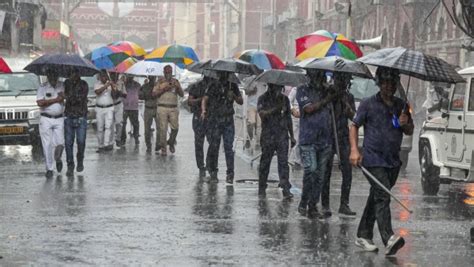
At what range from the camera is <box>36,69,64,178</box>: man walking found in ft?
52.4

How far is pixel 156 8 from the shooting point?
162 meters

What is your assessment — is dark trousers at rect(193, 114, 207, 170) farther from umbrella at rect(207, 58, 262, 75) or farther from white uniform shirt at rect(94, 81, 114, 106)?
white uniform shirt at rect(94, 81, 114, 106)

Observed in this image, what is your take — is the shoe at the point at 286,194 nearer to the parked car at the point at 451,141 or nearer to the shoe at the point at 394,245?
the parked car at the point at 451,141

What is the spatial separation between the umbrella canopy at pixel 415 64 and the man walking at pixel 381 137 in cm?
16

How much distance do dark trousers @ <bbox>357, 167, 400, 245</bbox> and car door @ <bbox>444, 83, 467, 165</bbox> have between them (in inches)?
168

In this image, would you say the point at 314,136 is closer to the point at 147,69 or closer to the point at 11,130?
the point at 11,130

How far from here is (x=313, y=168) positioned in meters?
11.8

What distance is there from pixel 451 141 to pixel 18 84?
11072 millimetres

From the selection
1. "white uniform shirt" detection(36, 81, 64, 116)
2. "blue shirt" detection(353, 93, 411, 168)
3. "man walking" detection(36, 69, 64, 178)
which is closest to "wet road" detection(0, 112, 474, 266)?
"man walking" detection(36, 69, 64, 178)

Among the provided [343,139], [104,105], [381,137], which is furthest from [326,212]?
[104,105]

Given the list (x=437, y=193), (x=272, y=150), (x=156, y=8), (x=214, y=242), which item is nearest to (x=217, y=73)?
(x=272, y=150)

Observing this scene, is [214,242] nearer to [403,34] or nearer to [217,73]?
[217,73]

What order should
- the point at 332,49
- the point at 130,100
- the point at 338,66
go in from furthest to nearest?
the point at 130,100, the point at 332,49, the point at 338,66

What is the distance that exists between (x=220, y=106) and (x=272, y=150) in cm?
209
